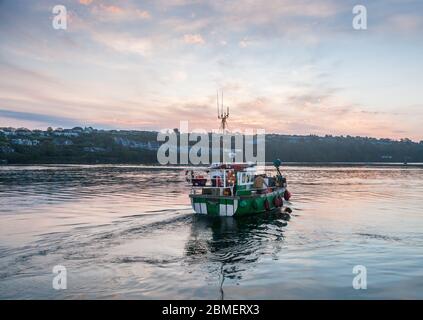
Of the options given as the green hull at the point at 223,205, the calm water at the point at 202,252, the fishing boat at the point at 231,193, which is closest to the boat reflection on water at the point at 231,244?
the calm water at the point at 202,252

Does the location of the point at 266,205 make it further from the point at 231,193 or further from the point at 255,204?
the point at 231,193

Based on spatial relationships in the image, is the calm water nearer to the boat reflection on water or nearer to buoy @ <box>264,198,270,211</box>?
the boat reflection on water

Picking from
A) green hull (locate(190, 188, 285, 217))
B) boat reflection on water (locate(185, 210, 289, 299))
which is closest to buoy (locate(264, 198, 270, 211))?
boat reflection on water (locate(185, 210, 289, 299))

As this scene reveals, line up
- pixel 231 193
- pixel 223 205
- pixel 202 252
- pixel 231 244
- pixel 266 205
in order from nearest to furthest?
1. pixel 202 252
2. pixel 231 244
3. pixel 223 205
4. pixel 231 193
5. pixel 266 205

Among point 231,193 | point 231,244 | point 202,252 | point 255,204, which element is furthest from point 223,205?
point 202,252

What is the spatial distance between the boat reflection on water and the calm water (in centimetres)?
7

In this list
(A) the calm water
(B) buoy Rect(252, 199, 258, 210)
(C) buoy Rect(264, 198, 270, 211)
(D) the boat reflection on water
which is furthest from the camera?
(C) buoy Rect(264, 198, 270, 211)

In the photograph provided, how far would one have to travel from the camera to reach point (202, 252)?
24.8 metres

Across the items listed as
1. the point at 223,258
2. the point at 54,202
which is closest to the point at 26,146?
the point at 54,202

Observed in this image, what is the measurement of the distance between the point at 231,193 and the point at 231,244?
35.2 feet

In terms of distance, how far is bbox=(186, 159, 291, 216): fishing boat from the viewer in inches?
1449

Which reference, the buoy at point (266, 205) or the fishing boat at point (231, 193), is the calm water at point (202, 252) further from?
the buoy at point (266, 205)

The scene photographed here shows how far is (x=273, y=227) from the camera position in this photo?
3378 centimetres
